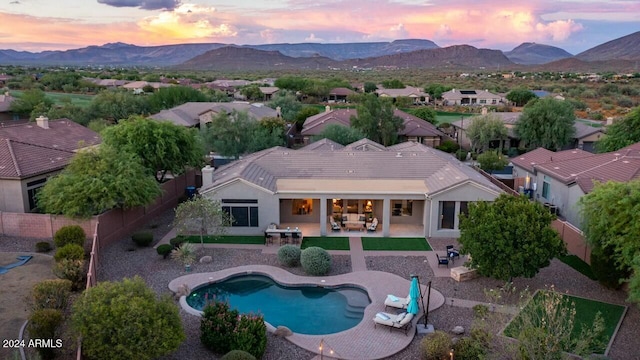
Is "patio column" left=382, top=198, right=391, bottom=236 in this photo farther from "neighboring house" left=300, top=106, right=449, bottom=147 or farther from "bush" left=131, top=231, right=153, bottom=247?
"neighboring house" left=300, top=106, right=449, bottom=147

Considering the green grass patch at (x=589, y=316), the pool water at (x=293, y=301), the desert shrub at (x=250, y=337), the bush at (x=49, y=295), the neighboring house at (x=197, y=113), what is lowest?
the pool water at (x=293, y=301)

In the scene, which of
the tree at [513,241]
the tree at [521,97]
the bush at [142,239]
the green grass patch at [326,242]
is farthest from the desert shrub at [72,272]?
the tree at [521,97]

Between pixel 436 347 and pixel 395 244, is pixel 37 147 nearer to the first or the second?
pixel 395 244

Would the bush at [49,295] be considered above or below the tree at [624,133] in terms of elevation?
below

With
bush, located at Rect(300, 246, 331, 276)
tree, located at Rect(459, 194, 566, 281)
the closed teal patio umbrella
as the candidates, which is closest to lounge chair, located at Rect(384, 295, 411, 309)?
the closed teal patio umbrella

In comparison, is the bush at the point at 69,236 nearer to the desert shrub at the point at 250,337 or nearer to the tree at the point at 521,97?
the desert shrub at the point at 250,337

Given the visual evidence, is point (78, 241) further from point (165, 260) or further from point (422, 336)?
point (422, 336)

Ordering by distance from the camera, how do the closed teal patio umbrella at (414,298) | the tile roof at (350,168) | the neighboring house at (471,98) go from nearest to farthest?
the closed teal patio umbrella at (414,298) < the tile roof at (350,168) < the neighboring house at (471,98)

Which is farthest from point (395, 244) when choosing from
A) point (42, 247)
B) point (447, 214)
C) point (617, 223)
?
point (42, 247)
